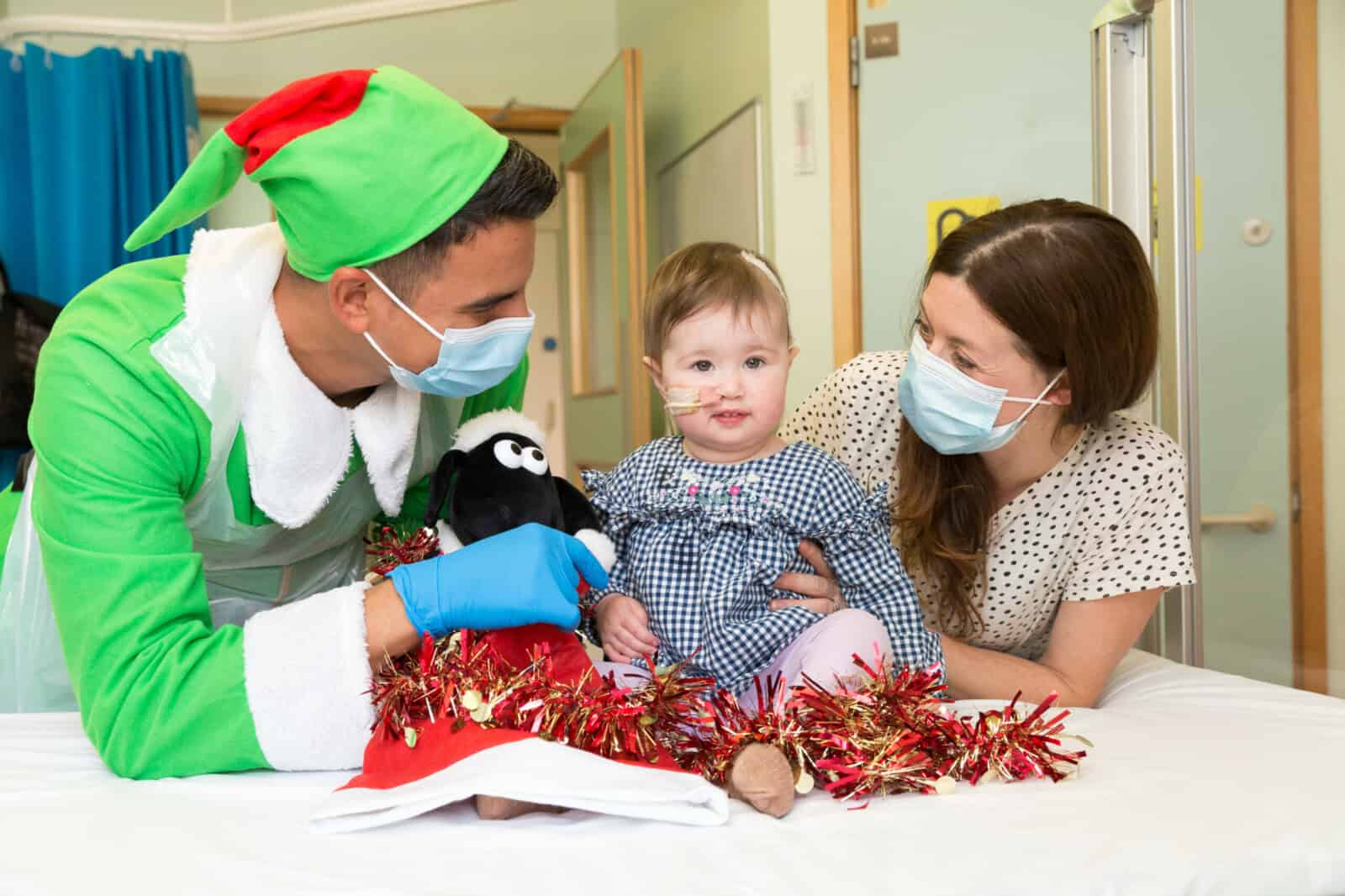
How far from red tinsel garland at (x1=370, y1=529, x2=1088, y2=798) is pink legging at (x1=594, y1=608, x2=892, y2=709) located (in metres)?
0.13

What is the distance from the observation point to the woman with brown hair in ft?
5.18

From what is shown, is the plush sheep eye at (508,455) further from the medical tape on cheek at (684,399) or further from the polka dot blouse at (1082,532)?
the polka dot blouse at (1082,532)

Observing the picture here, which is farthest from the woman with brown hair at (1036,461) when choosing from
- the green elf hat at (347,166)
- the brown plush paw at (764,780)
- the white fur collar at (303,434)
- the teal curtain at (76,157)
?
the teal curtain at (76,157)

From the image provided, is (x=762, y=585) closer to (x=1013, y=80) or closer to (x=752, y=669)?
(x=752, y=669)

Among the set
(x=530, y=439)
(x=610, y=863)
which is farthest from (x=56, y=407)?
(x=610, y=863)

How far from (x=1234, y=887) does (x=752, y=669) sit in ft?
2.19

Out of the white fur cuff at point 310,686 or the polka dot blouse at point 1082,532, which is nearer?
the white fur cuff at point 310,686

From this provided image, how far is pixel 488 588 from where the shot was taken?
125cm

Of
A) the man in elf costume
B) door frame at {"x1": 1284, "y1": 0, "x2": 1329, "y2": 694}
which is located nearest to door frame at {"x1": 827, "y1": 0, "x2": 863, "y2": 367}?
door frame at {"x1": 1284, "y1": 0, "x2": 1329, "y2": 694}

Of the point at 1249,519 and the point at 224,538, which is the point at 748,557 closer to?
the point at 224,538

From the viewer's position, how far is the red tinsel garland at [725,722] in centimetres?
114

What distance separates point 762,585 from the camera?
61.5 inches

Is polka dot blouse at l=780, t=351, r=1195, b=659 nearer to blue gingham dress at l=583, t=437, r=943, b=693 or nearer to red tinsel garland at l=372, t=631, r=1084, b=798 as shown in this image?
blue gingham dress at l=583, t=437, r=943, b=693

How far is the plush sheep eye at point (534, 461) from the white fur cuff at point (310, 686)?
1.03ft
